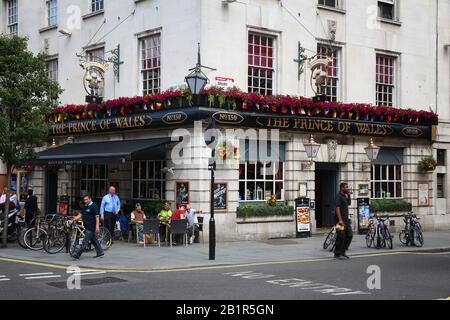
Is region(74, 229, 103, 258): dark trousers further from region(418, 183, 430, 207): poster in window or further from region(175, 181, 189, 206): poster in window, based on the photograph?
region(418, 183, 430, 207): poster in window

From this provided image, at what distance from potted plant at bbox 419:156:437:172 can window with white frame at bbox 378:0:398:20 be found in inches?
240

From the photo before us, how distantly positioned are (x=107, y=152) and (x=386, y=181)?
38.5 feet

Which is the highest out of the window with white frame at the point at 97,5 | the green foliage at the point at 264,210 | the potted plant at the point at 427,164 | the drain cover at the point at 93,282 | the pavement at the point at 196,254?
the window with white frame at the point at 97,5

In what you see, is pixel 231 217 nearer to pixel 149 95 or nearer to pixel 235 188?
pixel 235 188

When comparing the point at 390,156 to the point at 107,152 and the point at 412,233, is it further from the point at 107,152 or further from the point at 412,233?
the point at 107,152

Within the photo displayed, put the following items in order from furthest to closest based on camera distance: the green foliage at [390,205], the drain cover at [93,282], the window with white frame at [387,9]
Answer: the window with white frame at [387,9]
the green foliage at [390,205]
the drain cover at [93,282]

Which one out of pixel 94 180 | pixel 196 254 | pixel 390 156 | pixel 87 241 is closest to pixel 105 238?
pixel 87 241

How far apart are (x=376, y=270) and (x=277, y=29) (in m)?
11.2

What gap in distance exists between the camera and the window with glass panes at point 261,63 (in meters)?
22.0

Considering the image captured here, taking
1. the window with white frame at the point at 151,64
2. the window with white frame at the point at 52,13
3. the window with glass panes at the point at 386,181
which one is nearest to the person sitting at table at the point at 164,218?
the window with white frame at the point at 151,64

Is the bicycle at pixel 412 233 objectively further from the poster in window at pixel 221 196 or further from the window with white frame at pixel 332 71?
the window with white frame at pixel 332 71

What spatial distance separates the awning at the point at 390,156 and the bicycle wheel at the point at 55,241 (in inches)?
521

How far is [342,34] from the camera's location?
79.7ft
